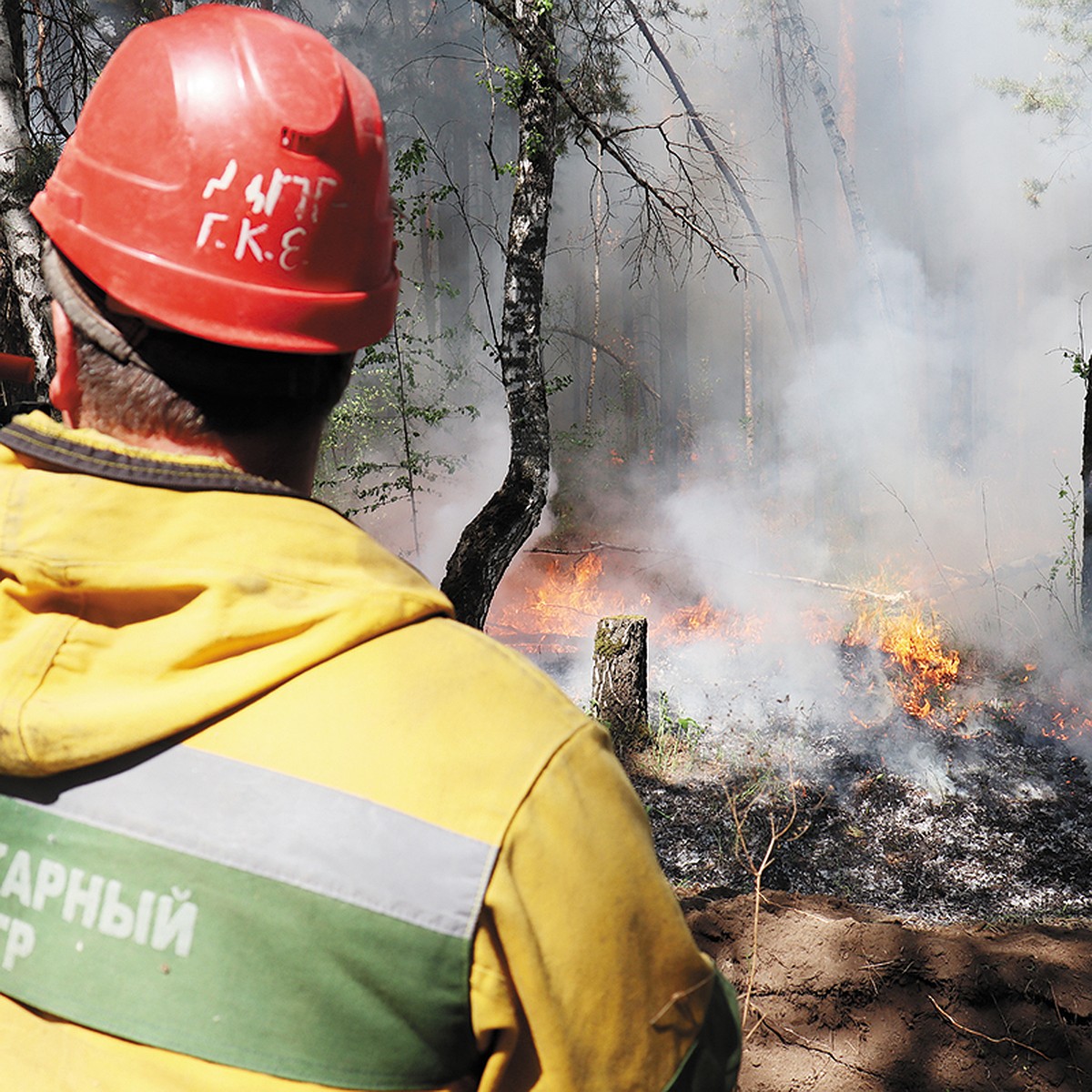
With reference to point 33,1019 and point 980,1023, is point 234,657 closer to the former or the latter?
point 33,1019

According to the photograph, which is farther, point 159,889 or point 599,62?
point 599,62

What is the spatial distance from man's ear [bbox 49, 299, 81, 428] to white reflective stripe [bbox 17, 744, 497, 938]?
487mm

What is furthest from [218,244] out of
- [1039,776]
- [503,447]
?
[503,447]

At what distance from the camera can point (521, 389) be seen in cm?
655

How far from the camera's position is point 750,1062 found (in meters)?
3.54

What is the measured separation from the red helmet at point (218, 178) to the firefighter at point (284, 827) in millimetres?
225

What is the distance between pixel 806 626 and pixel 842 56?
1733cm

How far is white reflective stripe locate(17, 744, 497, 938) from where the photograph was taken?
2.95 feet

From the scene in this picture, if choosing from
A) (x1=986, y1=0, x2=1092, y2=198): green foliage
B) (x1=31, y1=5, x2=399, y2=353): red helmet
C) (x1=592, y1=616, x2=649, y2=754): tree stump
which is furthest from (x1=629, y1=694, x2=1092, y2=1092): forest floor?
(x1=986, y1=0, x2=1092, y2=198): green foliage

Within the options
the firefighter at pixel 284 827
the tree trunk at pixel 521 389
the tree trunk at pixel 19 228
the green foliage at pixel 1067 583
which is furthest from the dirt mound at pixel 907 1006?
the green foliage at pixel 1067 583

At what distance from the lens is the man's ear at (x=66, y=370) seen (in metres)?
1.16

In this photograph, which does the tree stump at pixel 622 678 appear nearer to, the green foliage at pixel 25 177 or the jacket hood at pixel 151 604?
the green foliage at pixel 25 177

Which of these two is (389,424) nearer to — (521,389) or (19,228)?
(521,389)

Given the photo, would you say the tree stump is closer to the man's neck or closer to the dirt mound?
the dirt mound
